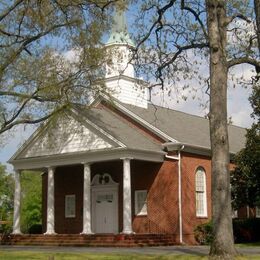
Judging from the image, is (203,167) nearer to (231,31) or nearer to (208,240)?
(208,240)

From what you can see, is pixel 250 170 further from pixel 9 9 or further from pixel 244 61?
pixel 9 9

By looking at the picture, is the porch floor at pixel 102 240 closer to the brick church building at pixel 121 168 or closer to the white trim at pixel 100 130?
the brick church building at pixel 121 168

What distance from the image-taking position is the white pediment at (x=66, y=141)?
3180cm

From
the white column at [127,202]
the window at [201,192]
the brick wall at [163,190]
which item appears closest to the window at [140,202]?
the brick wall at [163,190]

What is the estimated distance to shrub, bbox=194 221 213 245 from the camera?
102 feet

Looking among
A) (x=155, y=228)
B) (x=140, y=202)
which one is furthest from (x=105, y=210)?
(x=155, y=228)

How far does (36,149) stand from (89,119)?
480cm

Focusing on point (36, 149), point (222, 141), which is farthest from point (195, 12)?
point (36, 149)

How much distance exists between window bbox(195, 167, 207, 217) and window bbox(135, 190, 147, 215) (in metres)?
3.06

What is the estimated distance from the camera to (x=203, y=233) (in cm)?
3133

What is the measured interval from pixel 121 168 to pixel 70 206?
5402mm

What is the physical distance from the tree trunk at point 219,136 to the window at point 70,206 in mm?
19743

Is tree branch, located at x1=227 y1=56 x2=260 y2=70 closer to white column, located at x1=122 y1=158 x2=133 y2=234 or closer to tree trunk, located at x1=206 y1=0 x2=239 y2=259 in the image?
tree trunk, located at x1=206 y1=0 x2=239 y2=259

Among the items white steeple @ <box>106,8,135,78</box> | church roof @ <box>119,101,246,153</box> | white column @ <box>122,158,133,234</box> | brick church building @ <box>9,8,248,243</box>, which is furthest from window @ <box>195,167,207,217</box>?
white steeple @ <box>106,8,135,78</box>
